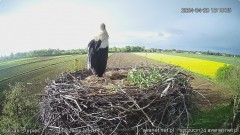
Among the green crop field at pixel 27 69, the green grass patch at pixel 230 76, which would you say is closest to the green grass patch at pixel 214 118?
the green grass patch at pixel 230 76

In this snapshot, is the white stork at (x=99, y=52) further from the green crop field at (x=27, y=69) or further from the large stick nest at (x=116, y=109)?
the green crop field at (x=27, y=69)

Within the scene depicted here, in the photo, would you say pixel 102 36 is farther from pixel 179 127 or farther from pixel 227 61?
pixel 227 61

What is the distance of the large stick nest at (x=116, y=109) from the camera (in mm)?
3611

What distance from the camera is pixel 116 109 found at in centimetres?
359

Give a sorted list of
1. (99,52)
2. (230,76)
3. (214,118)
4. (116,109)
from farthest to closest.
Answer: (230,76)
(214,118)
(99,52)
(116,109)

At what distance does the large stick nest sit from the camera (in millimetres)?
3611

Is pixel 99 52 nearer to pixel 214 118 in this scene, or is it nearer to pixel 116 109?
A: pixel 116 109

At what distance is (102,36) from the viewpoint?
4.54 m

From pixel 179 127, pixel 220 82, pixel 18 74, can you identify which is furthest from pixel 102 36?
pixel 220 82

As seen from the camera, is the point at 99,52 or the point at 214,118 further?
the point at 214,118

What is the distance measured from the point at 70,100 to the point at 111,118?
1.58ft

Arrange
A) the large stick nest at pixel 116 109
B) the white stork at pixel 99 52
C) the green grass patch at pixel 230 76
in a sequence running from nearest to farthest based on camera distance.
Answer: the large stick nest at pixel 116 109, the white stork at pixel 99 52, the green grass patch at pixel 230 76

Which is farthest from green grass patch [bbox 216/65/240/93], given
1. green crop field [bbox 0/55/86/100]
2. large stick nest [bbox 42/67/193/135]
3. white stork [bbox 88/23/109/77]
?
large stick nest [bbox 42/67/193/135]

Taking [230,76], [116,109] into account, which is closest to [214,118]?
[230,76]
